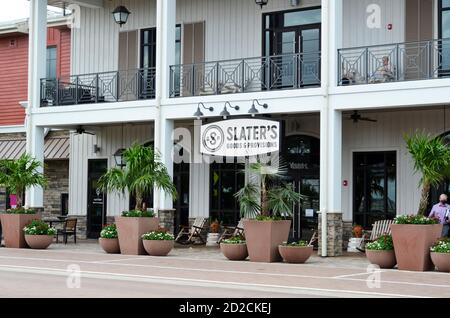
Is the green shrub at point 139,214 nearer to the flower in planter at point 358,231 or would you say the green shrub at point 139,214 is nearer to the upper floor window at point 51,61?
the flower in planter at point 358,231

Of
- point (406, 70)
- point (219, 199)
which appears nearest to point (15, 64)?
point (219, 199)

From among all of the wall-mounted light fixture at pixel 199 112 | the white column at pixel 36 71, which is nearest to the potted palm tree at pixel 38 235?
the white column at pixel 36 71

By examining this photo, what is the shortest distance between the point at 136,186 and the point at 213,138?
107 inches

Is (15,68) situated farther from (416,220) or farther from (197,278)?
(416,220)

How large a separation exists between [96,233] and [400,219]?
14165 millimetres

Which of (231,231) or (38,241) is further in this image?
(231,231)

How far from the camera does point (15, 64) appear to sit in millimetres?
31828

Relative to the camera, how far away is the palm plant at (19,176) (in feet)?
77.8

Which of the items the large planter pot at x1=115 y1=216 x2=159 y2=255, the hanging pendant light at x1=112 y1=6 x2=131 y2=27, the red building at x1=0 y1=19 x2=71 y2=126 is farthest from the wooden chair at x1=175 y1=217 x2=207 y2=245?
the red building at x1=0 y1=19 x2=71 y2=126

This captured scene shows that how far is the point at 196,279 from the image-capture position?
15.2 meters

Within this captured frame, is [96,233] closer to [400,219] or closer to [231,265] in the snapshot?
[231,265]

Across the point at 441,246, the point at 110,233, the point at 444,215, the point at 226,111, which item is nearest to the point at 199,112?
the point at 226,111

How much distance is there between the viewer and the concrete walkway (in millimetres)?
13312

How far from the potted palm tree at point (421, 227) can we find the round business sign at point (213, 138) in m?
6.26
